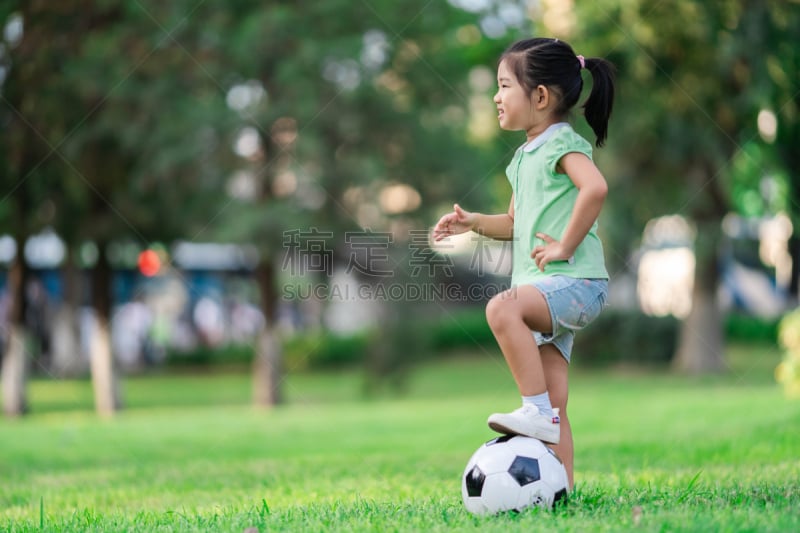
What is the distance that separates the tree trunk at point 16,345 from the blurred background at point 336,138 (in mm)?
37

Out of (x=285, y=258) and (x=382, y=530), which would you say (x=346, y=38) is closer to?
(x=285, y=258)

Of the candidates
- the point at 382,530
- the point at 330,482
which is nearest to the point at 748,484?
the point at 382,530

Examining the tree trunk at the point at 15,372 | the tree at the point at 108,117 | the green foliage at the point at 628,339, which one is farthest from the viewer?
the green foliage at the point at 628,339

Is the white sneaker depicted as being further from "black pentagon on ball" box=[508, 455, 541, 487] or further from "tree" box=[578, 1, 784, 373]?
"tree" box=[578, 1, 784, 373]

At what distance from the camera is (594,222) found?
384cm

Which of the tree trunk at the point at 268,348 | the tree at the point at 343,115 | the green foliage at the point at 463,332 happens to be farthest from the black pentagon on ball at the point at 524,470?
the green foliage at the point at 463,332

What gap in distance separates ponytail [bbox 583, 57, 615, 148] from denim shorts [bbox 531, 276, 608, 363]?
2.38ft

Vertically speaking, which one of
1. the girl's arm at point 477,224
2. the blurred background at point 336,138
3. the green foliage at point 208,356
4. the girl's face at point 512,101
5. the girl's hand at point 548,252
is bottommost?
the green foliage at point 208,356

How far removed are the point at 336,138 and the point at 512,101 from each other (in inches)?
475

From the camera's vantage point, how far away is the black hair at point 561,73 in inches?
156

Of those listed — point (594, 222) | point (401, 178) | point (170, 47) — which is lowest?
point (594, 222)

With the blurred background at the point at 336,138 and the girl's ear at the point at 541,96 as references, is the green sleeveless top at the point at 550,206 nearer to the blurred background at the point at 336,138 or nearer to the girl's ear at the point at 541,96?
the girl's ear at the point at 541,96

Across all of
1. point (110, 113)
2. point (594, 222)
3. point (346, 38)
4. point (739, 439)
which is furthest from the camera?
point (110, 113)

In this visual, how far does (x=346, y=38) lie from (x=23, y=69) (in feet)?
18.3
